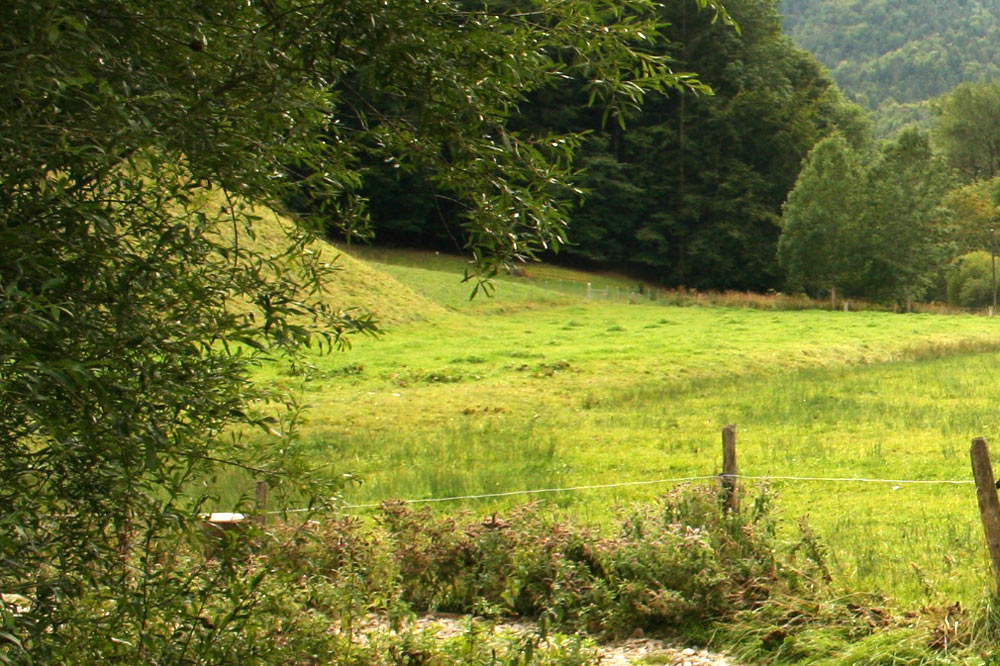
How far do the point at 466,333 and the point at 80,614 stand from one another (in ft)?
105

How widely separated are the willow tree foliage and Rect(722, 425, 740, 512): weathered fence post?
448 cm

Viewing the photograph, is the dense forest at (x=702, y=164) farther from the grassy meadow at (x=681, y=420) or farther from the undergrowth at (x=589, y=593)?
the undergrowth at (x=589, y=593)

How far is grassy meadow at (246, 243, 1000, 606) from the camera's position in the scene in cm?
1088

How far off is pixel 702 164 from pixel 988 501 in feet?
231

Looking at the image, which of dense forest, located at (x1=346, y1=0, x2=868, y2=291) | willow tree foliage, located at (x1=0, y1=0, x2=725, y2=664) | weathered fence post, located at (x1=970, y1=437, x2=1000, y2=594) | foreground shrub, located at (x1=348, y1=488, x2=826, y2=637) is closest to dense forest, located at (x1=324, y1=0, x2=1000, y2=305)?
dense forest, located at (x1=346, y1=0, x2=868, y2=291)

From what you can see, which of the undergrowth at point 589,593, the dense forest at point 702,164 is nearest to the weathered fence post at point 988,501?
the undergrowth at point 589,593

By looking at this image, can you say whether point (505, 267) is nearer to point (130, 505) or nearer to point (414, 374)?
point (130, 505)

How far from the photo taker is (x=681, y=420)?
18.7m

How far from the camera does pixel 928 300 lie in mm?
78438

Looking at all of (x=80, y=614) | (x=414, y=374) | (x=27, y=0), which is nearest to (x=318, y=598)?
(x=80, y=614)

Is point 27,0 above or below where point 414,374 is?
above

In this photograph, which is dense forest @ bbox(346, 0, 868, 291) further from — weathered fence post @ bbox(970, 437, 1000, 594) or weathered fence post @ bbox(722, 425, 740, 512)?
weathered fence post @ bbox(970, 437, 1000, 594)

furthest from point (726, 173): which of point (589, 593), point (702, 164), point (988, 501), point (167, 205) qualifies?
point (167, 205)

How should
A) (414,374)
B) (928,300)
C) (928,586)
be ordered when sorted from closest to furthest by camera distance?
(928,586)
(414,374)
(928,300)
